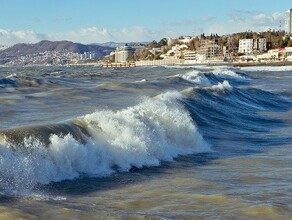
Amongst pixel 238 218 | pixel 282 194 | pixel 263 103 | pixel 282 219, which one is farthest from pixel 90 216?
pixel 263 103

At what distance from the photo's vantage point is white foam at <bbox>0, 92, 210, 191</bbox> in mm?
10031

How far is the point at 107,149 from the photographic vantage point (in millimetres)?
12555

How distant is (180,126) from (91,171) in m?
5.71

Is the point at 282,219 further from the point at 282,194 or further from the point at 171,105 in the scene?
the point at 171,105

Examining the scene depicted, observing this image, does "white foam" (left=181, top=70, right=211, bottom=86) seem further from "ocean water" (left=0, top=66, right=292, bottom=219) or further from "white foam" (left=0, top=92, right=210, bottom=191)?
"white foam" (left=0, top=92, right=210, bottom=191)

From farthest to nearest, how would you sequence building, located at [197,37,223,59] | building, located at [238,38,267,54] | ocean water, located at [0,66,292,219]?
building, located at [238,38,267,54] → building, located at [197,37,223,59] → ocean water, located at [0,66,292,219]

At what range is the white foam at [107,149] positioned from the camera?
32.9 feet

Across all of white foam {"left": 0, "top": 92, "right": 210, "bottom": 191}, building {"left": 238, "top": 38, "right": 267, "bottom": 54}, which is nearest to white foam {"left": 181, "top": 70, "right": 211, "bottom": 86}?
white foam {"left": 0, "top": 92, "right": 210, "bottom": 191}

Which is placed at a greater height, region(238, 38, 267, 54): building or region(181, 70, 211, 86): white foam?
region(238, 38, 267, 54): building

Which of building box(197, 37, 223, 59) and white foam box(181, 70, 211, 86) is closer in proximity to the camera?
white foam box(181, 70, 211, 86)

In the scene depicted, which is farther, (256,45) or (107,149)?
(256,45)

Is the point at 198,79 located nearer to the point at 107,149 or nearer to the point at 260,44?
the point at 107,149

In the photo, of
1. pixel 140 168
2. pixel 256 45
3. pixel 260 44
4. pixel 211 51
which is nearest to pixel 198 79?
pixel 140 168

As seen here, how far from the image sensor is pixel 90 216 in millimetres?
7867
